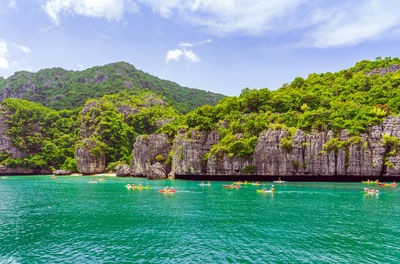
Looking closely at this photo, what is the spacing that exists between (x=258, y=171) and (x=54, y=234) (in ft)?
168

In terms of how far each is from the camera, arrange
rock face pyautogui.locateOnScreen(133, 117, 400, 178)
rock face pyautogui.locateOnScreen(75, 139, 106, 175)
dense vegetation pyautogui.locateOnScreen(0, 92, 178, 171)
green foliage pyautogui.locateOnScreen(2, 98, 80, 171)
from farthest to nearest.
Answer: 1. green foliage pyautogui.locateOnScreen(2, 98, 80, 171)
2. dense vegetation pyautogui.locateOnScreen(0, 92, 178, 171)
3. rock face pyautogui.locateOnScreen(75, 139, 106, 175)
4. rock face pyautogui.locateOnScreen(133, 117, 400, 178)

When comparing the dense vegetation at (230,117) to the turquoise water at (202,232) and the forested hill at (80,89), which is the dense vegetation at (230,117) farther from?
the turquoise water at (202,232)

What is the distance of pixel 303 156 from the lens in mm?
60719

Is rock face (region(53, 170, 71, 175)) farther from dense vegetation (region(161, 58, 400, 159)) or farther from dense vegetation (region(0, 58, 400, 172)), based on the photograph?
dense vegetation (region(161, 58, 400, 159))

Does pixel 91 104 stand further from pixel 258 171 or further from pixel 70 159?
pixel 258 171

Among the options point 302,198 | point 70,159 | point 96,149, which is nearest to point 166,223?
point 302,198

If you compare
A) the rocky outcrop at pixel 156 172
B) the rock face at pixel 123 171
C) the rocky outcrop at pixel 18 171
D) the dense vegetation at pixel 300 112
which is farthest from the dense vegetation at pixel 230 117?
the rocky outcrop at pixel 156 172

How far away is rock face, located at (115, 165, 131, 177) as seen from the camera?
89500 mm

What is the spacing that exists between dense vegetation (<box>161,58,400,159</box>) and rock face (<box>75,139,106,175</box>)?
29.7 metres

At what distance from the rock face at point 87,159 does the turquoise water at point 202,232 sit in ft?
207

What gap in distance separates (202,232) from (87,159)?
279 ft

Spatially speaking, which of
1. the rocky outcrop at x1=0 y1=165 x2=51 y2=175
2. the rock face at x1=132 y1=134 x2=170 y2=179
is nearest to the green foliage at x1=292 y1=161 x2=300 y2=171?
the rock face at x1=132 y1=134 x2=170 y2=179

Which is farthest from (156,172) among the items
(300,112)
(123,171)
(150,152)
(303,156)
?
(300,112)

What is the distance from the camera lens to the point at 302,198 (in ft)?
122
